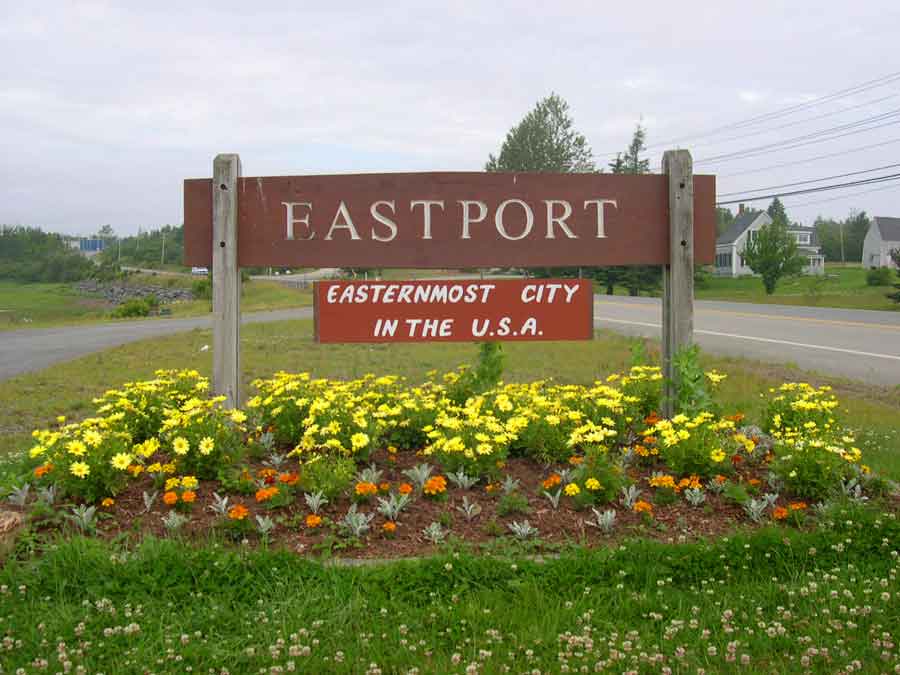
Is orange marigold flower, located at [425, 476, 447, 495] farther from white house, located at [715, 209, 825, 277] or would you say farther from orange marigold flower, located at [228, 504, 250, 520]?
white house, located at [715, 209, 825, 277]

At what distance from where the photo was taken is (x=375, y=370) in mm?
10938

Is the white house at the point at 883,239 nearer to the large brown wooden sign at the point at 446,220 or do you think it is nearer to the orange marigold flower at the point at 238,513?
the large brown wooden sign at the point at 446,220

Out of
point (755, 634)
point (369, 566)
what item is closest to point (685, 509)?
point (755, 634)

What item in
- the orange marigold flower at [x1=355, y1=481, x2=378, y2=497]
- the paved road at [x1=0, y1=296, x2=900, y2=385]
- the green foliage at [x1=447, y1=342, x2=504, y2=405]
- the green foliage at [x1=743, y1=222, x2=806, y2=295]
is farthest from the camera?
the green foliage at [x1=743, y1=222, x2=806, y2=295]

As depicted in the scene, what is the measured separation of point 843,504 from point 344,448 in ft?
8.59

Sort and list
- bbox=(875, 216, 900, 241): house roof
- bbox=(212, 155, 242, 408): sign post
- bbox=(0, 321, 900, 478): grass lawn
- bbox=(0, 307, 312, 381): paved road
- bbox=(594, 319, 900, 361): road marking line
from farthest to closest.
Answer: bbox=(875, 216, 900, 241): house roof
bbox=(0, 307, 312, 381): paved road
bbox=(594, 319, 900, 361): road marking line
bbox=(0, 321, 900, 478): grass lawn
bbox=(212, 155, 242, 408): sign post

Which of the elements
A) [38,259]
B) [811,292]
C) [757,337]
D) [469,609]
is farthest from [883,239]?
[38,259]

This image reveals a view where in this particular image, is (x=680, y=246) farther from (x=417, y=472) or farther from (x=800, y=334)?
(x=800, y=334)

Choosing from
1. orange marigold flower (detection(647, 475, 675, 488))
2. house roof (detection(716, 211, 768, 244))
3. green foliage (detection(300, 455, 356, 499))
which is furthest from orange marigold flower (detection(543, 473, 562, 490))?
house roof (detection(716, 211, 768, 244))

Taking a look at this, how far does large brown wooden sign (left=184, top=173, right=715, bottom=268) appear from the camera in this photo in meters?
5.65

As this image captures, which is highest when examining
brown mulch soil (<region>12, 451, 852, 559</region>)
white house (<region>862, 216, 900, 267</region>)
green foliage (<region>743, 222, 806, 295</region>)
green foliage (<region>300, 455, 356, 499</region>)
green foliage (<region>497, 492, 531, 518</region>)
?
white house (<region>862, 216, 900, 267</region>)

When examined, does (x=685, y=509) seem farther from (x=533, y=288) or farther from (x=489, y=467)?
(x=533, y=288)

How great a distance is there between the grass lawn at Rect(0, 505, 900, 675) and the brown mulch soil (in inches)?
9.4

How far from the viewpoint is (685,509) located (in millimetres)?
4230
